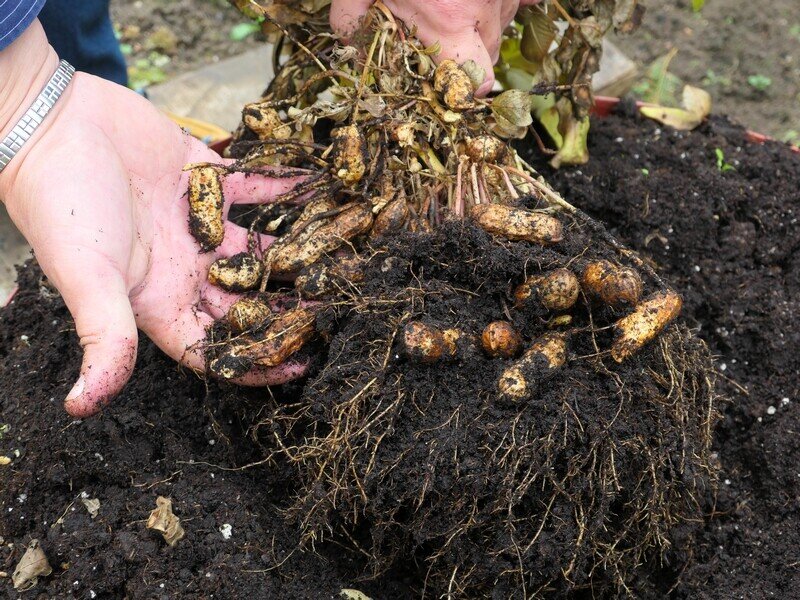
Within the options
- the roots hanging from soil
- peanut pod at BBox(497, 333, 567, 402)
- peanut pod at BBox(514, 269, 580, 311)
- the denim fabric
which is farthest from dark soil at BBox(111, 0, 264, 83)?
peanut pod at BBox(497, 333, 567, 402)

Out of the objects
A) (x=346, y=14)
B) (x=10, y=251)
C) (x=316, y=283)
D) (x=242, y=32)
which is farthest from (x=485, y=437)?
(x=242, y=32)

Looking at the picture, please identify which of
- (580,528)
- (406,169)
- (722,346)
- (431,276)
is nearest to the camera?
(580,528)

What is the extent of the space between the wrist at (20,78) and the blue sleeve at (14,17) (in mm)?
42

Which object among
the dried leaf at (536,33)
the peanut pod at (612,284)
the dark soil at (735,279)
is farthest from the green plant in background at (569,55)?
the peanut pod at (612,284)

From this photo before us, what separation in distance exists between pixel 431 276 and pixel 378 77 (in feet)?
A: 1.83

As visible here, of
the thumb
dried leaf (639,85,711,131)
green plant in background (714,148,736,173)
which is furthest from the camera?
dried leaf (639,85,711,131)

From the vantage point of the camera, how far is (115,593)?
1.39m

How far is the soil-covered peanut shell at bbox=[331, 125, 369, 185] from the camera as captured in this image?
5.38 ft

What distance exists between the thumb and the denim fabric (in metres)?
1.44

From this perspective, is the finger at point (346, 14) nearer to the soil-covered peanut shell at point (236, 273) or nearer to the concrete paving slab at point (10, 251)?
the soil-covered peanut shell at point (236, 273)

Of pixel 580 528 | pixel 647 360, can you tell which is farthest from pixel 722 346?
pixel 580 528

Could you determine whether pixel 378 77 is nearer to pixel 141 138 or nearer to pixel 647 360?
pixel 141 138

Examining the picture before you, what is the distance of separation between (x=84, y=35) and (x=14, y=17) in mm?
1081

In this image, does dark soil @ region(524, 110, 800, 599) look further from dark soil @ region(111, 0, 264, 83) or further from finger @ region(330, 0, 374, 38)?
dark soil @ region(111, 0, 264, 83)
